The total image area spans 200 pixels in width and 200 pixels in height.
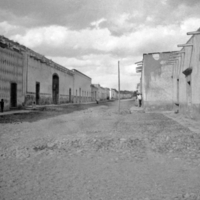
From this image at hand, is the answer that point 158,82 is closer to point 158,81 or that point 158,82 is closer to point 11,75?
point 158,81

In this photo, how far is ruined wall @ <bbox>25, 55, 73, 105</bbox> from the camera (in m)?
20.2

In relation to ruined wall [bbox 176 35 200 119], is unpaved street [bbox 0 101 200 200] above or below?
below

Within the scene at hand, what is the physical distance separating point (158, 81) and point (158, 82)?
74 mm

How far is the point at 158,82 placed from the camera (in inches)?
614

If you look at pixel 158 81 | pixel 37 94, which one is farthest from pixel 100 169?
pixel 37 94

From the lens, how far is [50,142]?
511 cm

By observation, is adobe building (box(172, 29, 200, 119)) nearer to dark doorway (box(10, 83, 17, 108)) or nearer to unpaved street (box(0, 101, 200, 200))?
unpaved street (box(0, 101, 200, 200))

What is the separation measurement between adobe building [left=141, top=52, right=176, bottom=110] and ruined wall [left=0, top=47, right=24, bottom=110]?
34.0ft

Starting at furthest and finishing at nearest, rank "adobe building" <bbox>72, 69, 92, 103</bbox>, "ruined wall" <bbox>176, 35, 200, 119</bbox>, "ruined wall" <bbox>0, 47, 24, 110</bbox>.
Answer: "adobe building" <bbox>72, 69, 92, 103</bbox>, "ruined wall" <bbox>0, 47, 24, 110</bbox>, "ruined wall" <bbox>176, 35, 200, 119</bbox>

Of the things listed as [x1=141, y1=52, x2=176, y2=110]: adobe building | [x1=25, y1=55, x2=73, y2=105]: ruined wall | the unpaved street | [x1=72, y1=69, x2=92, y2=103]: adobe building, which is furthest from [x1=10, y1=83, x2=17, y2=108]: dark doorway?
[x1=72, y1=69, x2=92, y2=103]: adobe building

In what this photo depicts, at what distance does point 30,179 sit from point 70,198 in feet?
2.70

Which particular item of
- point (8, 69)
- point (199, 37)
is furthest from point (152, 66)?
point (8, 69)

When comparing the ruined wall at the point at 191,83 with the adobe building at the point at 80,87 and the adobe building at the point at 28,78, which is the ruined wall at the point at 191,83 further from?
the adobe building at the point at 80,87

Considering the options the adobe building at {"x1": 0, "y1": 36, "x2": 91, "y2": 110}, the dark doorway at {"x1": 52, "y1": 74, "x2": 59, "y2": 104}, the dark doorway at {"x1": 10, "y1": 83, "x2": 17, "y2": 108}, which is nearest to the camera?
the adobe building at {"x1": 0, "y1": 36, "x2": 91, "y2": 110}
